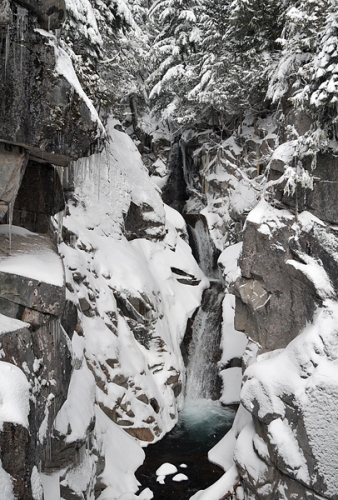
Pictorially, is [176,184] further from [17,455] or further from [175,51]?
[17,455]

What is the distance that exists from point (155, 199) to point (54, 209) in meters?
9.43

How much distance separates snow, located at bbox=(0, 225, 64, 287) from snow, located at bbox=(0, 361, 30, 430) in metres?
1.66

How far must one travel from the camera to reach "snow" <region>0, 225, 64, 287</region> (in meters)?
6.95

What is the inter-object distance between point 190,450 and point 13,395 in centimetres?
898

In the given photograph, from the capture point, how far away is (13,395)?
211 inches

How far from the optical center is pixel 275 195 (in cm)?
1170

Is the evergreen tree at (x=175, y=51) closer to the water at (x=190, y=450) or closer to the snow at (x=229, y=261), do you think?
the snow at (x=229, y=261)

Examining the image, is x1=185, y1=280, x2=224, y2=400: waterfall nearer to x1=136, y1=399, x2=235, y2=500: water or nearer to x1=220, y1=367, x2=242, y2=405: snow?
x1=220, y1=367, x2=242, y2=405: snow

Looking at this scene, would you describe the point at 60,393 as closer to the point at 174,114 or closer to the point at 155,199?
the point at 155,199

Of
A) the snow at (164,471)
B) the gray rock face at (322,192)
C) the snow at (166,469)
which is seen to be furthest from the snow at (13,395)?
the gray rock face at (322,192)

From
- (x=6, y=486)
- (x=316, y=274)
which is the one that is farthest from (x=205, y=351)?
(x=6, y=486)

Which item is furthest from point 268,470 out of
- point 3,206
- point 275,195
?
point 3,206

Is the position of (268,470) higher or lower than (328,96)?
lower

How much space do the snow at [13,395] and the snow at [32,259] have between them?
1.66m
